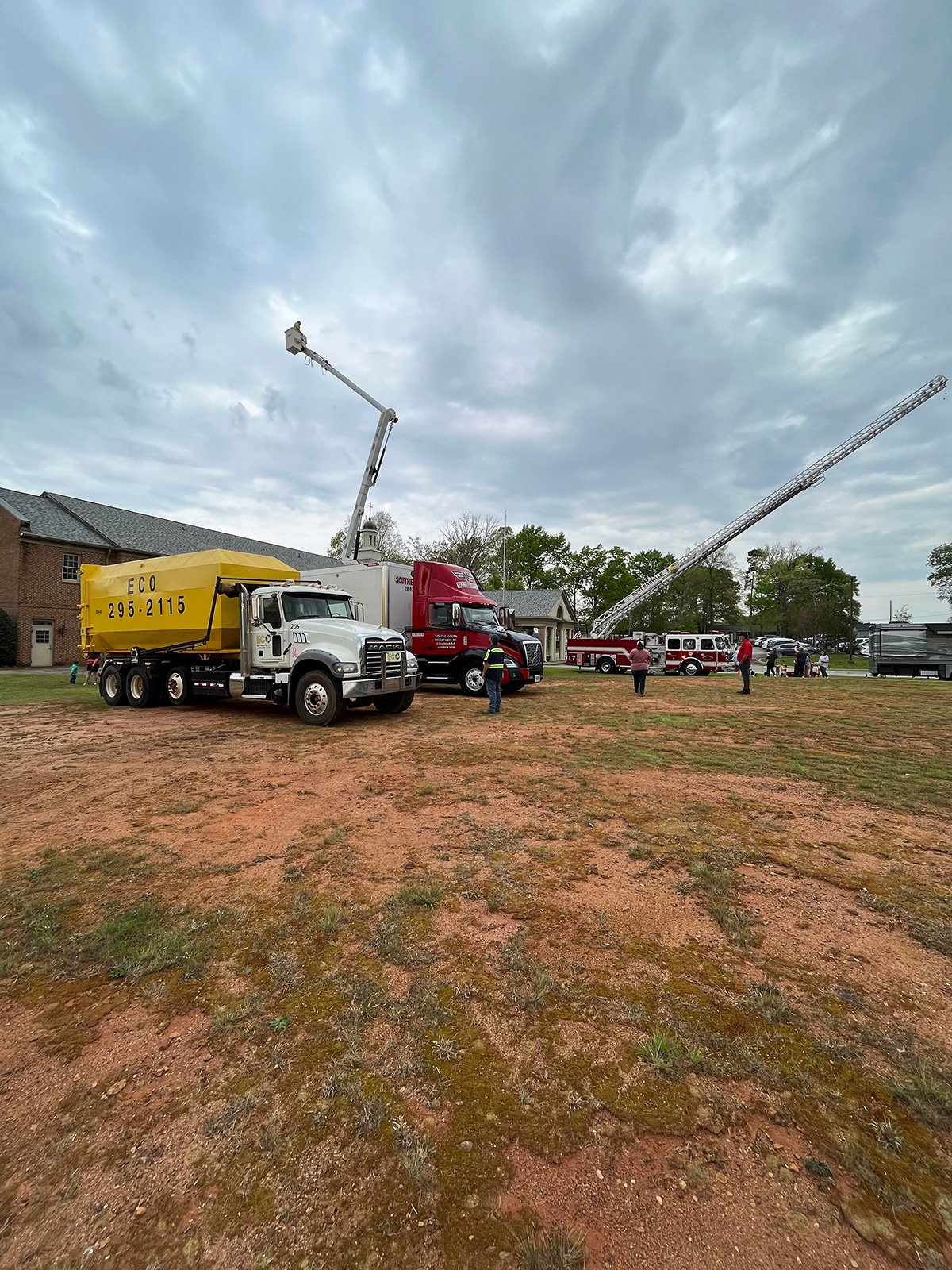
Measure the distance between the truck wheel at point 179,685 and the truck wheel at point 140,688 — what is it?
34 cm

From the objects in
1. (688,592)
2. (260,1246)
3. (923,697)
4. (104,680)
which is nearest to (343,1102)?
(260,1246)

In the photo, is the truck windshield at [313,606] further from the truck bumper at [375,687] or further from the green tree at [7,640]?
the green tree at [7,640]

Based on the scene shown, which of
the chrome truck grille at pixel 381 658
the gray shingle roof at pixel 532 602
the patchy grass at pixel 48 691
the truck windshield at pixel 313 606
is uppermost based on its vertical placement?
the gray shingle roof at pixel 532 602

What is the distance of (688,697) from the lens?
15.7m

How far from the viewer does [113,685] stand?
44.7ft

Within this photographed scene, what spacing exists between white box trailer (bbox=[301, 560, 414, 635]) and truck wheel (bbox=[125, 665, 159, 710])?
4407mm

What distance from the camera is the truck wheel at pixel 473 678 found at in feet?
49.5

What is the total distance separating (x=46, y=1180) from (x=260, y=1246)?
777mm

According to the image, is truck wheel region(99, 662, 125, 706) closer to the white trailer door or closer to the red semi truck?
the red semi truck

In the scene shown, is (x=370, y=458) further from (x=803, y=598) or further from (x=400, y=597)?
(x=803, y=598)

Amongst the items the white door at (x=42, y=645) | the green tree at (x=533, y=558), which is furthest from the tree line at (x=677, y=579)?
the white door at (x=42, y=645)

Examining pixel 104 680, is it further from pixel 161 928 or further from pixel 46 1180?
pixel 46 1180

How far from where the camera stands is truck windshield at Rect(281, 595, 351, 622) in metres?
11.0

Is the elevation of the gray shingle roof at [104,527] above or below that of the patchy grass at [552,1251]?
above
